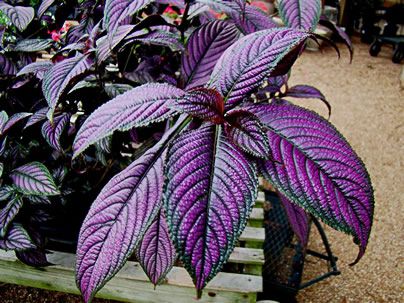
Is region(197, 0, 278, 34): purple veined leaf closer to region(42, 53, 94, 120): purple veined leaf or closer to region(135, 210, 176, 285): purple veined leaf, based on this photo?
region(42, 53, 94, 120): purple veined leaf

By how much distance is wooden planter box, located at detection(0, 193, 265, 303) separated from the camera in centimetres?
110

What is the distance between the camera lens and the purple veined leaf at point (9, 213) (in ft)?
3.37

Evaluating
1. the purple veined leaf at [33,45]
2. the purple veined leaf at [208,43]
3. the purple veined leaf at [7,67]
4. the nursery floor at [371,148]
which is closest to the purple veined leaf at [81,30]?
the purple veined leaf at [33,45]

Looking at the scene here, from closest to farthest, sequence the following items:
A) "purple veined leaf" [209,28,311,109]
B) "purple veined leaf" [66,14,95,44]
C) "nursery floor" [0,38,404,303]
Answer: "purple veined leaf" [209,28,311,109] → "purple veined leaf" [66,14,95,44] → "nursery floor" [0,38,404,303]

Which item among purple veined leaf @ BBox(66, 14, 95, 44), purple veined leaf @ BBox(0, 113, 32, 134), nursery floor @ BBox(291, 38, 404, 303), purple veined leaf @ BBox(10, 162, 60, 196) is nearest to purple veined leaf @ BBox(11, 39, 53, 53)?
purple veined leaf @ BBox(66, 14, 95, 44)

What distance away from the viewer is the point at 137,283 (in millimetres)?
1124

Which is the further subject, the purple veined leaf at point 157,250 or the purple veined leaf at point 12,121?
the purple veined leaf at point 12,121

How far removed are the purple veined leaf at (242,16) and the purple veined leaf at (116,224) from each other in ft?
1.38

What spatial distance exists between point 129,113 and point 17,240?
610mm

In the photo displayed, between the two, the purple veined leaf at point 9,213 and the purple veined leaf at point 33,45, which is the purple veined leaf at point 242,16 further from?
the purple veined leaf at point 9,213

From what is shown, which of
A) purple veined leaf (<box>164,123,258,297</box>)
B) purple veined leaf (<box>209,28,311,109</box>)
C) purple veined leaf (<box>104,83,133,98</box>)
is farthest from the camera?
purple veined leaf (<box>104,83,133,98</box>)

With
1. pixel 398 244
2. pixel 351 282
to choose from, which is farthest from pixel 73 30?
pixel 398 244

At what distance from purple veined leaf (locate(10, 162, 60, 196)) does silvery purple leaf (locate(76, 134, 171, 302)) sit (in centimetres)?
44

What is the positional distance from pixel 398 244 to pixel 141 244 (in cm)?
174
